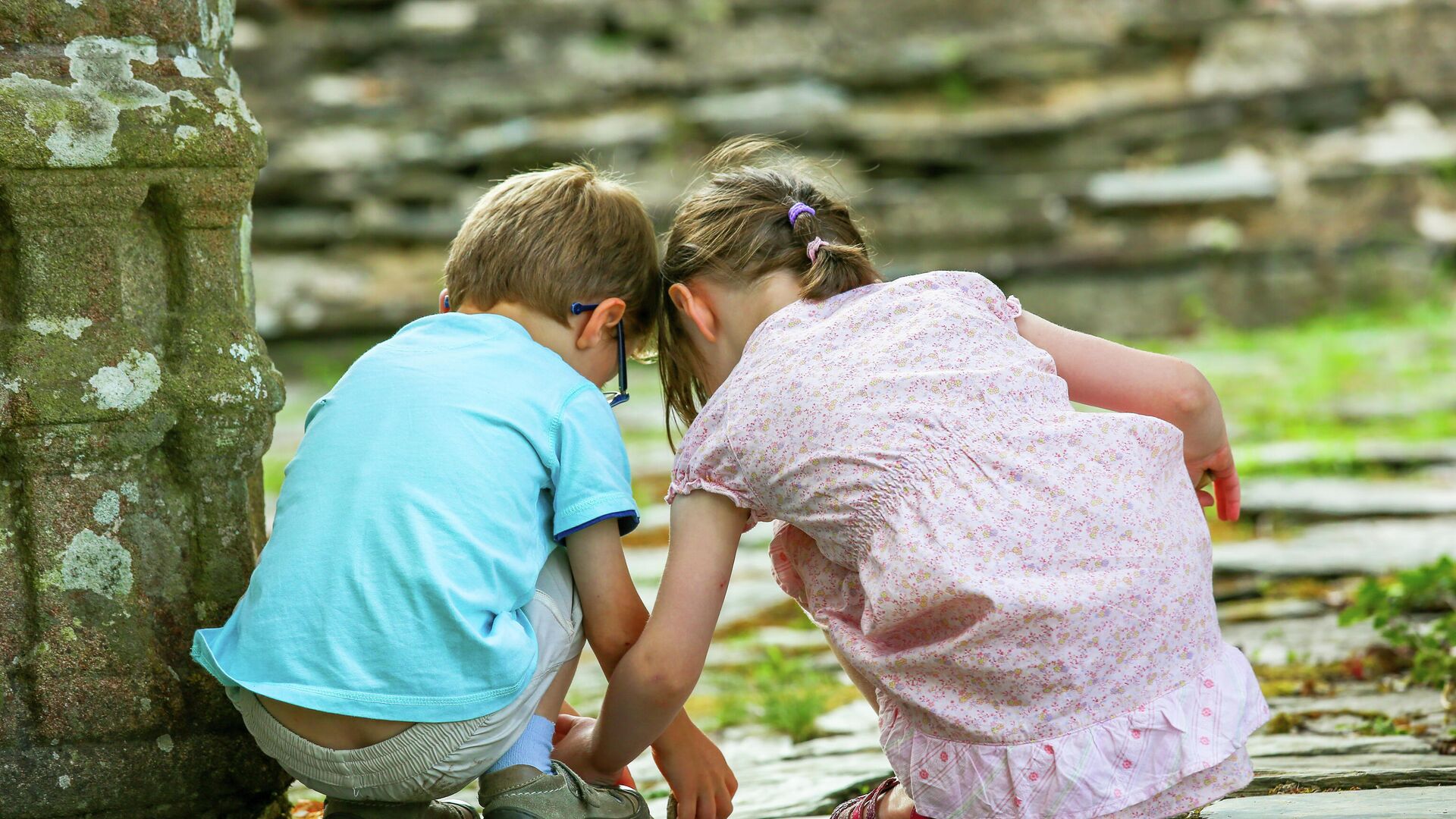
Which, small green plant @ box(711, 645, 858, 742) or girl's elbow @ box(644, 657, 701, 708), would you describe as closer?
girl's elbow @ box(644, 657, 701, 708)

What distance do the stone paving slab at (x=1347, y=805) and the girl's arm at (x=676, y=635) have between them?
65 cm

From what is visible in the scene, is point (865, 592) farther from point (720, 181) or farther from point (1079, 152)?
point (1079, 152)

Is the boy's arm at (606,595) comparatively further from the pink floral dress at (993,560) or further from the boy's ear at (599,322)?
the boy's ear at (599,322)

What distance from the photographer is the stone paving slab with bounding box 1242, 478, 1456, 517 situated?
3.71 m

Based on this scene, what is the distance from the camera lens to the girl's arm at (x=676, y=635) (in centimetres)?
169

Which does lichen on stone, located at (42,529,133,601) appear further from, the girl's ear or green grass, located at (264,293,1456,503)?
green grass, located at (264,293,1456,503)

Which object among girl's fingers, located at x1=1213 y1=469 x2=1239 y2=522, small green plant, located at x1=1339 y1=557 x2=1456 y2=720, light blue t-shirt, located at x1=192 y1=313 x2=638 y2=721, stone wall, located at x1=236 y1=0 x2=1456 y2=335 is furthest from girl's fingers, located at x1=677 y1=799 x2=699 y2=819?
stone wall, located at x1=236 y1=0 x2=1456 y2=335

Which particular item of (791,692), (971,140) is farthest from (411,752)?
(971,140)

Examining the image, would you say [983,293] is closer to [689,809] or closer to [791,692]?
[689,809]

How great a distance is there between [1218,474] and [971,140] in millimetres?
5873

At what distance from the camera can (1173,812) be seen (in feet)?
5.39

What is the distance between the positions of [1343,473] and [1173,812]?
2.84m

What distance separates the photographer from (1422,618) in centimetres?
277

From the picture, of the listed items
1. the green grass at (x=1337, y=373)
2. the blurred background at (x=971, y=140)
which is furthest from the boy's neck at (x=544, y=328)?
the blurred background at (x=971, y=140)
